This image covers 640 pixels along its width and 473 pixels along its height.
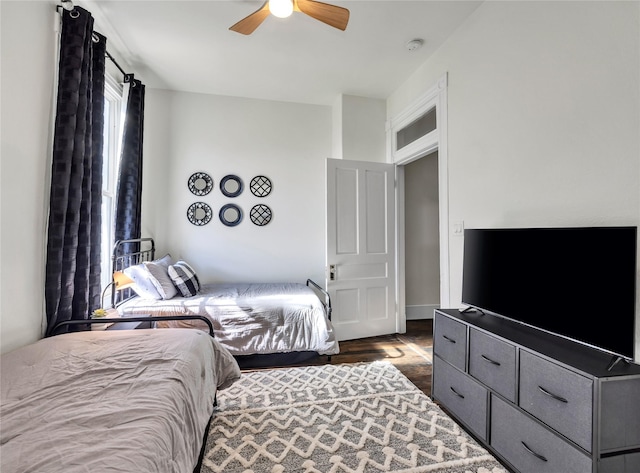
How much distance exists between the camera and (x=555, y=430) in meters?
1.36

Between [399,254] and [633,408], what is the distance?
8.87ft

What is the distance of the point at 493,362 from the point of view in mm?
1706

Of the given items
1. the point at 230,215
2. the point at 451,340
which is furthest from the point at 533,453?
the point at 230,215

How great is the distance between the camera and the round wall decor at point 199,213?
395 centimetres

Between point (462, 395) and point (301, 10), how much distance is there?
8.63ft

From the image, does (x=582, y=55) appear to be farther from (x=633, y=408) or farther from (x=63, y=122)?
(x=63, y=122)

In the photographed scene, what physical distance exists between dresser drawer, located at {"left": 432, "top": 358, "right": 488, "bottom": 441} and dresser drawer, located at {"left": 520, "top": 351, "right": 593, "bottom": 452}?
0.32 meters

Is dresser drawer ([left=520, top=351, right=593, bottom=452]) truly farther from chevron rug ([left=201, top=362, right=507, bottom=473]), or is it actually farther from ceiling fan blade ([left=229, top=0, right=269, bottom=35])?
ceiling fan blade ([left=229, top=0, right=269, bottom=35])

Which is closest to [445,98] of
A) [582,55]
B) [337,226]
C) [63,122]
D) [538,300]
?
[582,55]

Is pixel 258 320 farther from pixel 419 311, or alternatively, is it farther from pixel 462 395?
pixel 419 311

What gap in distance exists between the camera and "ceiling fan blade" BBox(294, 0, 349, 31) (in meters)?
1.89

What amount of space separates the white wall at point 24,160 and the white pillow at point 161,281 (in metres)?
0.95

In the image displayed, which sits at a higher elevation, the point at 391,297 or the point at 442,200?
the point at 442,200

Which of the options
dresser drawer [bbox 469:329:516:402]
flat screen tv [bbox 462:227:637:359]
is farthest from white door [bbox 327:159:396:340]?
dresser drawer [bbox 469:329:516:402]
